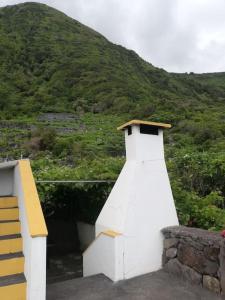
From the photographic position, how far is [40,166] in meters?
7.02

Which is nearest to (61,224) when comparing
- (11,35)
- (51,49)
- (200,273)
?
(200,273)

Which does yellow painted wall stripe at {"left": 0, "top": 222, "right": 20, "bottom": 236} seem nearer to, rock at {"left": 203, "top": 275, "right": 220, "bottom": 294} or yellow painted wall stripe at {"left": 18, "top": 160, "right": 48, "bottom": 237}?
yellow painted wall stripe at {"left": 18, "top": 160, "right": 48, "bottom": 237}

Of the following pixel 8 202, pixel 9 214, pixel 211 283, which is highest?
pixel 8 202

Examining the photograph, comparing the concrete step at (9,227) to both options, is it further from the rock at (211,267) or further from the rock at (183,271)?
the rock at (211,267)

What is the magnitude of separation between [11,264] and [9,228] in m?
0.62

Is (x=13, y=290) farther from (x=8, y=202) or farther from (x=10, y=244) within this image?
(x=8, y=202)

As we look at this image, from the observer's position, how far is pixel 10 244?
3719mm

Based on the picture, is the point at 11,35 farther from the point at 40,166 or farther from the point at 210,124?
the point at 40,166

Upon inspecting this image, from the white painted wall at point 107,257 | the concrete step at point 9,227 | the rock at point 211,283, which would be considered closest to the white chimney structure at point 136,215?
the white painted wall at point 107,257

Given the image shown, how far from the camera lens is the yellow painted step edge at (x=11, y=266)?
3.44m

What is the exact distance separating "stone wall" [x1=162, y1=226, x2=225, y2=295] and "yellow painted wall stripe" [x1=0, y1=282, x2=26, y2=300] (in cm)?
212

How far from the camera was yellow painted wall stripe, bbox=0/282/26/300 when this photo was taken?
3.16 m

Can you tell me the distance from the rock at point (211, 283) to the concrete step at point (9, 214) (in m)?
2.61

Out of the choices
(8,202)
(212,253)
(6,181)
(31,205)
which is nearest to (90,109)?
(6,181)
